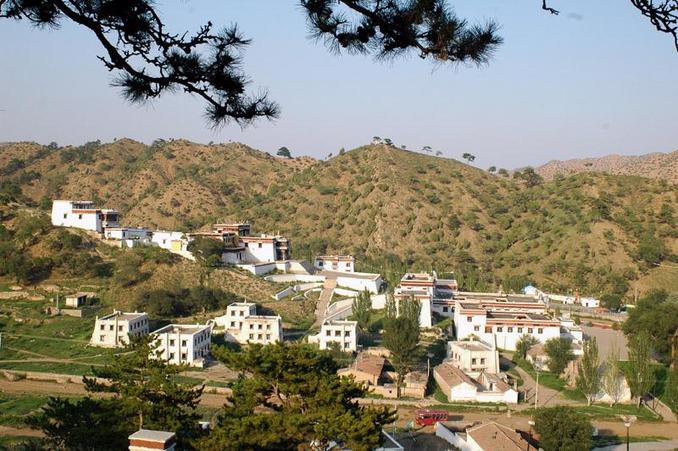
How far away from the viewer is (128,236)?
122 ft

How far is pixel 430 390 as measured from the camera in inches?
963

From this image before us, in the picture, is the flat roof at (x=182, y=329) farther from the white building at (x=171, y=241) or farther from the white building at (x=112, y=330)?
the white building at (x=171, y=241)

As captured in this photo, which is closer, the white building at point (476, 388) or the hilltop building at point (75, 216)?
the white building at point (476, 388)

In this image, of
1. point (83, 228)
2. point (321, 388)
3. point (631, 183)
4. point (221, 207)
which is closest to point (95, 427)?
point (321, 388)

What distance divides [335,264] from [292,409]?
28.7 metres

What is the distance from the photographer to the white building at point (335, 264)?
39938mm

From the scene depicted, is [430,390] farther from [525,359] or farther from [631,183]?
[631,183]

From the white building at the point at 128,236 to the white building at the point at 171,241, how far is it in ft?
1.36

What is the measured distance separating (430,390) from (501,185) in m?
43.2

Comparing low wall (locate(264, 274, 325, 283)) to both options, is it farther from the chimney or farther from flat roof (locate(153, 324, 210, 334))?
the chimney

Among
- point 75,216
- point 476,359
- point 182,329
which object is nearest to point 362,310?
point 476,359

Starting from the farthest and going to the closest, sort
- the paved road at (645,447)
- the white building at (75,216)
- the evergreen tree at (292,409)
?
the white building at (75,216)
the paved road at (645,447)
the evergreen tree at (292,409)

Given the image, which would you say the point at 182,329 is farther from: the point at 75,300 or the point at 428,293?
the point at 428,293

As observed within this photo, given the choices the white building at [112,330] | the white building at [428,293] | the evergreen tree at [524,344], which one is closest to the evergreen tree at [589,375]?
the evergreen tree at [524,344]
